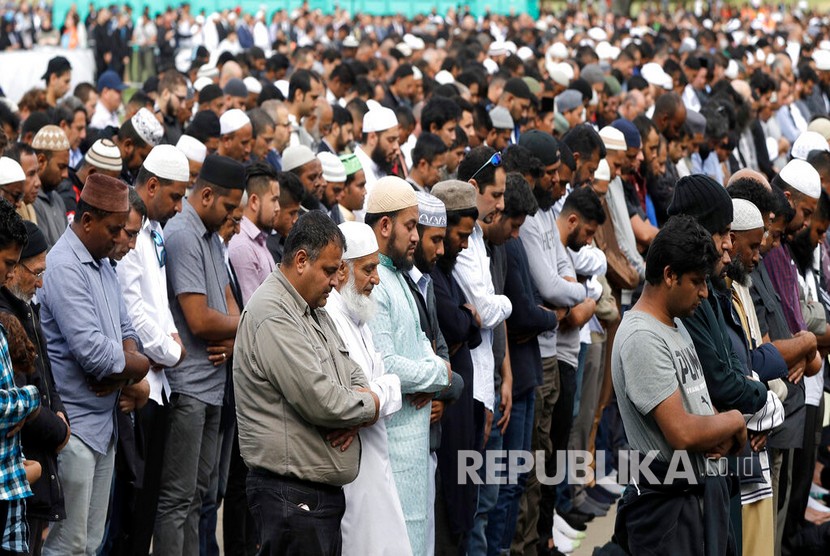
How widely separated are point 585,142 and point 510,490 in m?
2.65

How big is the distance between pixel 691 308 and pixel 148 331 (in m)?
2.42

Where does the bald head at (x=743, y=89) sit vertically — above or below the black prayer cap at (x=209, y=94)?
above

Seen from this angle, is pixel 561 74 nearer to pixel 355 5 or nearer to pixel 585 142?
pixel 585 142

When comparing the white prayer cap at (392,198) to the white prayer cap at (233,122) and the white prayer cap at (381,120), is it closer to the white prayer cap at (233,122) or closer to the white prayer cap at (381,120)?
the white prayer cap at (233,122)

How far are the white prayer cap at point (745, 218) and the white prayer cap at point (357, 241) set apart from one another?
5.65 ft

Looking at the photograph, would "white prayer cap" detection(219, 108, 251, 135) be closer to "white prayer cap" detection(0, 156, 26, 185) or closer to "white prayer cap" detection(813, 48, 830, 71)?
"white prayer cap" detection(0, 156, 26, 185)

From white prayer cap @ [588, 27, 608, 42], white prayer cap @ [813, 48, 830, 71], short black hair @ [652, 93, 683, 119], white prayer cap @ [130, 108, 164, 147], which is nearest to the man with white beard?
white prayer cap @ [130, 108, 164, 147]

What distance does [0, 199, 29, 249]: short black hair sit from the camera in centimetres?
458

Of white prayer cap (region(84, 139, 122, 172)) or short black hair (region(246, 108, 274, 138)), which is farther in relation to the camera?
short black hair (region(246, 108, 274, 138))

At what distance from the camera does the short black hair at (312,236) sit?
15.5ft

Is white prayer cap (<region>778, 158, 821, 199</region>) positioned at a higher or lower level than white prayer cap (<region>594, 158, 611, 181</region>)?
lower

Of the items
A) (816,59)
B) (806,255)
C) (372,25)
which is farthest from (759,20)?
(806,255)

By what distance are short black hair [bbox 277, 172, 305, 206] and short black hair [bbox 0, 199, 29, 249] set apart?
8.09 feet

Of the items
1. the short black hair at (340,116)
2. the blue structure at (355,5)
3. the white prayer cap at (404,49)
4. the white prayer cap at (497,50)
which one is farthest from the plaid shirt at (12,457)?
the blue structure at (355,5)
